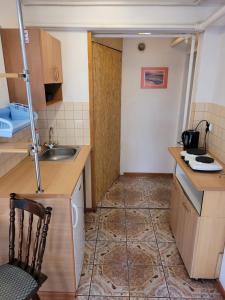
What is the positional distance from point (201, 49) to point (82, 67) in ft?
3.95

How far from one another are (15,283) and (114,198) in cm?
191

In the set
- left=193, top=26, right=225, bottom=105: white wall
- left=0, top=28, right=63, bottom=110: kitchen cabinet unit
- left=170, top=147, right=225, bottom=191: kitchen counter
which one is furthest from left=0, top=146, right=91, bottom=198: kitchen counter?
left=193, top=26, right=225, bottom=105: white wall

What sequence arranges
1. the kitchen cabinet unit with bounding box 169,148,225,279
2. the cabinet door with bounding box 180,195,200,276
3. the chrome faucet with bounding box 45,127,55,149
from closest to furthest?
the kitchen cabinet unit with bounding box 169,148,225,279 < the cabinet door with bounding box 180,195,200,276 < the chrome faucet with bounding box 45,127,55,149

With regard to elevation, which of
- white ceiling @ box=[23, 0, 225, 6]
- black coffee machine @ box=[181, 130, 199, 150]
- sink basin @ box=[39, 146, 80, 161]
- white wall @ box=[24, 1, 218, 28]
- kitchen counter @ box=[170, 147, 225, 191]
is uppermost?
white ceiling @ box=[23, 0, 225, 6]

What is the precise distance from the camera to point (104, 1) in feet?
6.50

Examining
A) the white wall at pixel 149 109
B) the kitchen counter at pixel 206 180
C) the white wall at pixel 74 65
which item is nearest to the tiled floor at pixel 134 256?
the white wall at pixel 149 109

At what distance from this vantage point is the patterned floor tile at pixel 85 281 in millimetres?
1695

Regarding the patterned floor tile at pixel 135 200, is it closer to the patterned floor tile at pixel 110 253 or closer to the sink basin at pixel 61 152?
the patterned floor tile at pixel 110 253

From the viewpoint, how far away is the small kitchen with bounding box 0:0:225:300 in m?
1.55

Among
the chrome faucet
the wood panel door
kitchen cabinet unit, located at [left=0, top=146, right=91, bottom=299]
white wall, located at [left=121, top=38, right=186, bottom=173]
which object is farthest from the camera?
white wall, located at [left=121, top=38, right=186, bottom=173]

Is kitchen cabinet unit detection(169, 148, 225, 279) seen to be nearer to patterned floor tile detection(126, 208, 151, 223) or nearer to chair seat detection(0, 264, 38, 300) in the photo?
patterned floor tile detection(126, 208, 151, 223)

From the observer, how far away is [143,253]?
2.09 meters

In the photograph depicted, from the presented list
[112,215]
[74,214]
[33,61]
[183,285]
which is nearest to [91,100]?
[33,61]

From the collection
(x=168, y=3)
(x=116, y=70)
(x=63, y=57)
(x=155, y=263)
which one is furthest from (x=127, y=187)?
(x=168, y=3)
